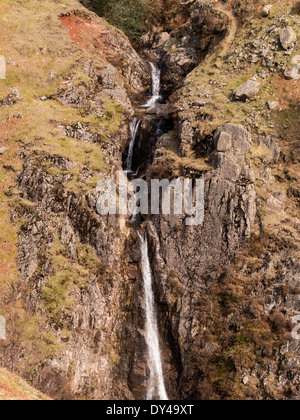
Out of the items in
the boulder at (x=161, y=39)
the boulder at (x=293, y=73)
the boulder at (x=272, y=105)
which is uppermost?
the boulder at (x=161, y=39)

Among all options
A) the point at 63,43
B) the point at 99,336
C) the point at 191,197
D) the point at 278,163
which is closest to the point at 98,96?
the point at 63,43

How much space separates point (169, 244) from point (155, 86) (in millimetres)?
26418

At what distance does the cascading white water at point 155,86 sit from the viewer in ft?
150

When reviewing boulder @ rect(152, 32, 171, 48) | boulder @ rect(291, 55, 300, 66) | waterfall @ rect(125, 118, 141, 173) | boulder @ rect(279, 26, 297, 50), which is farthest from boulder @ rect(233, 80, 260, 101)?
boulder @ rect(152, 32, 171, 48)

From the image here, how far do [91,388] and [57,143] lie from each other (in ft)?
65.4

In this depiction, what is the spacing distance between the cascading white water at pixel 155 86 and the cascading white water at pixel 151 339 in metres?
20.9

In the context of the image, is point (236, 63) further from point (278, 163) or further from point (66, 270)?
point (66, 270)

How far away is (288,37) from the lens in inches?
1437

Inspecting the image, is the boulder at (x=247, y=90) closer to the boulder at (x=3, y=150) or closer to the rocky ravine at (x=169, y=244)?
the rocky ravine at (x=169, y=244)

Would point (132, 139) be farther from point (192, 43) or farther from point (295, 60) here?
point (192, 43)

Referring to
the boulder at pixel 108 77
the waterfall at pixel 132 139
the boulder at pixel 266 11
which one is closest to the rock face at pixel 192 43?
the boulder at pixel 266 11

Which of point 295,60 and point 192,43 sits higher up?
point 192,43

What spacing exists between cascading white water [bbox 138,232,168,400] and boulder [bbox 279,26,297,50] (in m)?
23.4

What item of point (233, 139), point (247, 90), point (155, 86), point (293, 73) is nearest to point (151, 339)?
point (233, 139)
